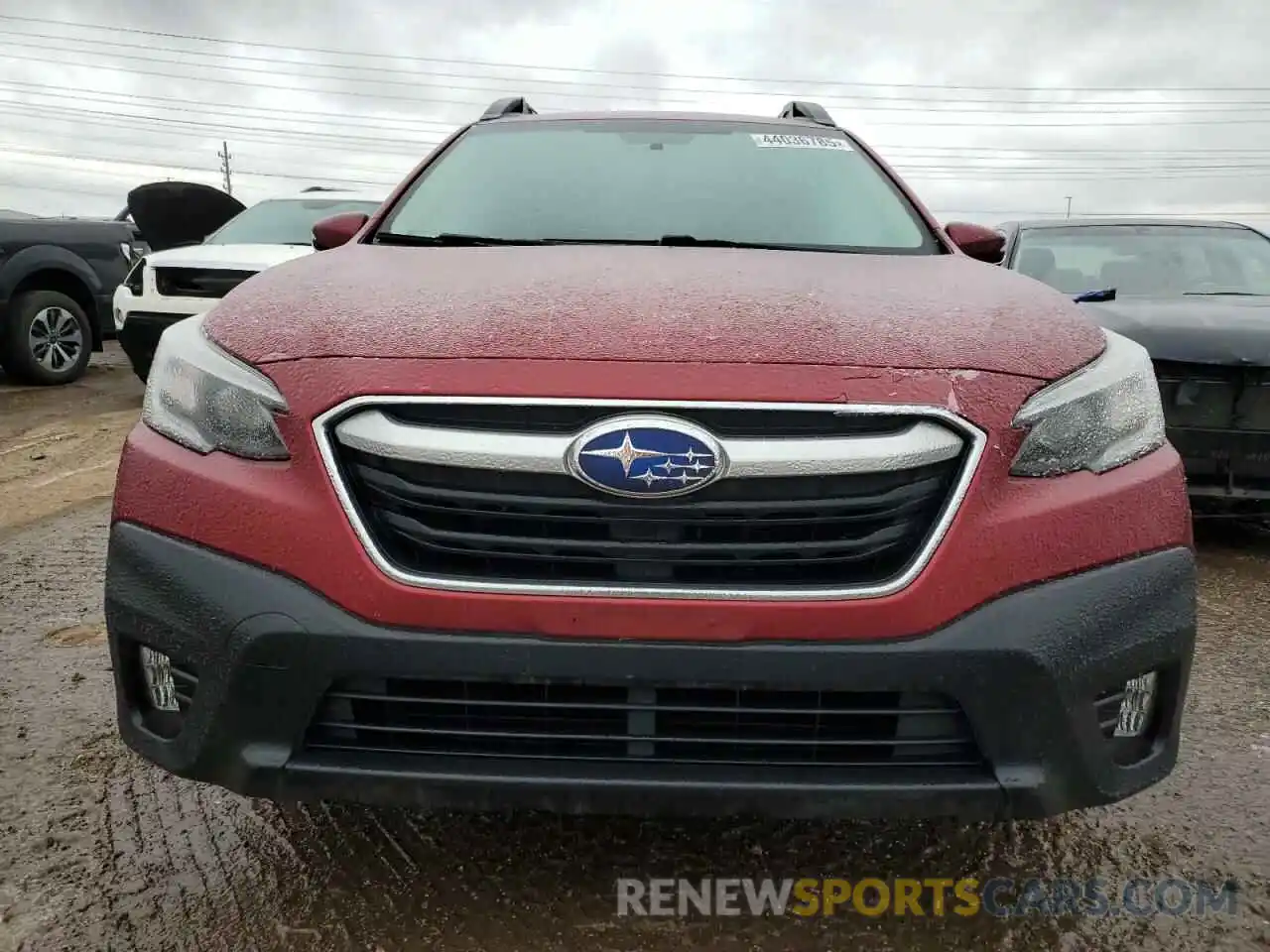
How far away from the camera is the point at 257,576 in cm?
164

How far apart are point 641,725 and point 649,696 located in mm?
52

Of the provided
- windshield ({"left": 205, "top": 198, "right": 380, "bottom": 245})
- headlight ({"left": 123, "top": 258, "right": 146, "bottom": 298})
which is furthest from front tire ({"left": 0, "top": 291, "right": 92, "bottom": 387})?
windshield ({"left": 205, "top": 198, "right": 380, "bottom": 245})

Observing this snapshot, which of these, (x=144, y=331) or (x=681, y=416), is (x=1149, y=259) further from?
(x=144, y=331)

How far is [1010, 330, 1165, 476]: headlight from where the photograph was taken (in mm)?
1691

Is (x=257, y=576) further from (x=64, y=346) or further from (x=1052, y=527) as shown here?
(x=64, y=346)

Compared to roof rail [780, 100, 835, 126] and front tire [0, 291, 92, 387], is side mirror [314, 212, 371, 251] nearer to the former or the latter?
roof rail [780, 100, 835, 126]

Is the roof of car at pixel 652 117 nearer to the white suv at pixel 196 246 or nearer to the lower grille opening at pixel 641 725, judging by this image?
the lower grille opening at pixel 641 725

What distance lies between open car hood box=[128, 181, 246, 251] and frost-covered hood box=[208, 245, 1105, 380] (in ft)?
24.2

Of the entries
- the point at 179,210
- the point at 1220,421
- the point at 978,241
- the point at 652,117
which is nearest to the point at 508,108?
the point at 652,117

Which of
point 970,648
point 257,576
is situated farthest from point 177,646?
point 970,648

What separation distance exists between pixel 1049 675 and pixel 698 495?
604mm

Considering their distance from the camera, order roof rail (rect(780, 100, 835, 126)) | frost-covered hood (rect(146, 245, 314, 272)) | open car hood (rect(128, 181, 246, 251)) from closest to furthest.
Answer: roof rail (rect(780, 100, 835, 126)), frost-covered hood (rect(146, 245, 314, 272)), open car hood (rect(128, 181, 246, 251))

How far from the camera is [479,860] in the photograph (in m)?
2.13

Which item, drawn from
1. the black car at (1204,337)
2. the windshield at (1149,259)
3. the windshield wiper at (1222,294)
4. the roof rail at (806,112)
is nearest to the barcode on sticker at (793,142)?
the roof rail at (806,112)
